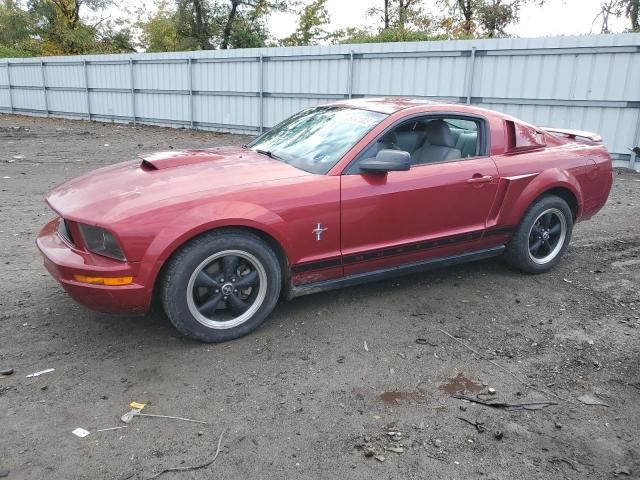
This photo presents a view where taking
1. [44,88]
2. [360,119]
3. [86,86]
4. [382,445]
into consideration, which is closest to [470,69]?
[360,119]

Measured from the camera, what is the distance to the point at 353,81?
13.7 m

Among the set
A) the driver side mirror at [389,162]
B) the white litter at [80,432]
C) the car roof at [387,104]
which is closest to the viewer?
the white litter at [80,432]

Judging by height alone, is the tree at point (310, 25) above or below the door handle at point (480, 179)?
above

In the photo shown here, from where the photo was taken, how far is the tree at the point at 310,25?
36500 mm

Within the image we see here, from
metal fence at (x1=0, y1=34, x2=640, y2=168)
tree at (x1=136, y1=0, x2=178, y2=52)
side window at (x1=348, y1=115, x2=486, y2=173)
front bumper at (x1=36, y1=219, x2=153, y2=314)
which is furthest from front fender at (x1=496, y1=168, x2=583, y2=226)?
tree at (x1=136, y1=0, x2=178, y2=52)

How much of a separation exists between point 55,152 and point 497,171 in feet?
37.0

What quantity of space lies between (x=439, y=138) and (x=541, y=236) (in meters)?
1.35

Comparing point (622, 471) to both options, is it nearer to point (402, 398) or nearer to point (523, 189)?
point (402, 398)

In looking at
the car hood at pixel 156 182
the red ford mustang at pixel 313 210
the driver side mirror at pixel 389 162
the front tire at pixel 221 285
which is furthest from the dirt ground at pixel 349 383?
the driver side mirror at pixel 389 162

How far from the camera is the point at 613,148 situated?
34.6 feet

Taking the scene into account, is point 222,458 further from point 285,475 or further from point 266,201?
point 266,201

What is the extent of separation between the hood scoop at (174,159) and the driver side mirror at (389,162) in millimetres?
1122

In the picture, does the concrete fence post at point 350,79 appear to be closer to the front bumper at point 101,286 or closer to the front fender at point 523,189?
the front fender at point 523,189

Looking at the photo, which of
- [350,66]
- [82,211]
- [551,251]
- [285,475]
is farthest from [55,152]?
[285,475]
